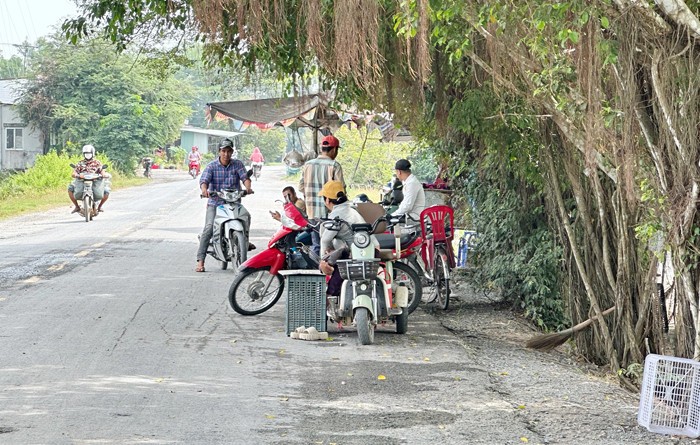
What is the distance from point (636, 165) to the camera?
7922mm

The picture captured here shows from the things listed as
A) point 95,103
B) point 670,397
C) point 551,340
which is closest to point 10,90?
point 95,103

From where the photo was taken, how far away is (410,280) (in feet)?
38.0

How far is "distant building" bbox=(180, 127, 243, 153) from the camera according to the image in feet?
291

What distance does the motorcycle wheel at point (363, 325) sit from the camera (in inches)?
384

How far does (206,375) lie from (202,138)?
85454 mm

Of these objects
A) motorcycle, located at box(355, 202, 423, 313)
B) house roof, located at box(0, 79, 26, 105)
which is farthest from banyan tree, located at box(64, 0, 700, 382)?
house roof, located at box(0, 79, 26, 105)

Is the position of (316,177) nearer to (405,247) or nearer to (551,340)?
(405,247)

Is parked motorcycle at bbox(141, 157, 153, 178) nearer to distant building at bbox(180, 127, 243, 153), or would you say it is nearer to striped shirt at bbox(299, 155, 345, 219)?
distant building at bbox(180, 127, 243, 153)

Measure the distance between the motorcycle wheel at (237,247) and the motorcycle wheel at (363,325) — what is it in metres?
4.74

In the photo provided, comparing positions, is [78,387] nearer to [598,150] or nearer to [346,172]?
[598,150]

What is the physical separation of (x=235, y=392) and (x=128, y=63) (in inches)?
2023

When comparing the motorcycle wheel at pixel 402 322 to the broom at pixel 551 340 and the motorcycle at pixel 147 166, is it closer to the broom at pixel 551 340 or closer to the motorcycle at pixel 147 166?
the broom at pixel 551 340

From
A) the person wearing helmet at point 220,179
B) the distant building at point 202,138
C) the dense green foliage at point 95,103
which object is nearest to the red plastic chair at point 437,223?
the person wearing helmet at point 220,179

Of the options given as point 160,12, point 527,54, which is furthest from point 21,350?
point 527,54
